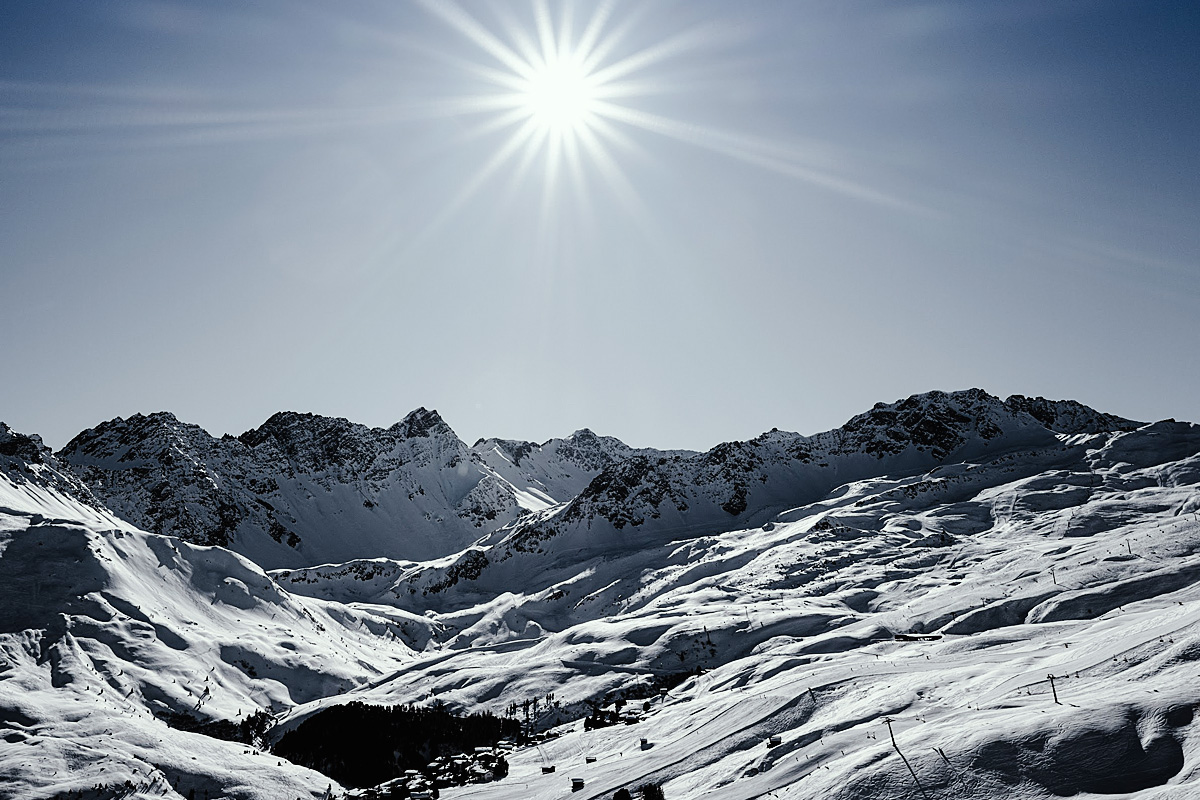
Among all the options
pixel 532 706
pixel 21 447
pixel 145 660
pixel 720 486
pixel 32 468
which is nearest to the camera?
pixel 532 706

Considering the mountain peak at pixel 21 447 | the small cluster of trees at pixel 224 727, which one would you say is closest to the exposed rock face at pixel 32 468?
the mountain peak at pixel 21 447

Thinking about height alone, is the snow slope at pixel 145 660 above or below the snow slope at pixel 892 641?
above

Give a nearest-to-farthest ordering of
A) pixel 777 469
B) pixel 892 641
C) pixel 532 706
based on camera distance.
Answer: pixel 892 641 → pixel 532 706 → pixel 777 469

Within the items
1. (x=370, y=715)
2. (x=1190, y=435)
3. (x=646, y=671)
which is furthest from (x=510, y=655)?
(x=1190, y=435)

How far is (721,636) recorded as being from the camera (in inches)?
2648

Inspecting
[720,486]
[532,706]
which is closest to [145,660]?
[532,706]

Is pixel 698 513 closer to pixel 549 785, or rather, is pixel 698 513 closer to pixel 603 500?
pixel 603 500

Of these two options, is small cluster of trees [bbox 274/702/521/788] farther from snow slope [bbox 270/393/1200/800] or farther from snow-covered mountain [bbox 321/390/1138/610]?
snow-covered mountain [bbox 321/390/1138/610]

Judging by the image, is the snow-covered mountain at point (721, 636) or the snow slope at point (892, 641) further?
the snow-covered mountain at point (721, 636)

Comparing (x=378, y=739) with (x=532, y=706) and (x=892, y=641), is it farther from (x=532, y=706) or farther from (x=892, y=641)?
(x=892, y=641)

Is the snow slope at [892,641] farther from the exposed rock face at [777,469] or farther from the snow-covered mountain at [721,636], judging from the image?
the exposed rock face at [777,469]

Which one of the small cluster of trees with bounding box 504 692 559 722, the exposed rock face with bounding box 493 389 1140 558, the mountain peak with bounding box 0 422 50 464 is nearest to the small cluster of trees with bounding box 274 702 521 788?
the small cluster of trees with bounding box 504 692 559 722

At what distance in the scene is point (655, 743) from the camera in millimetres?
28969

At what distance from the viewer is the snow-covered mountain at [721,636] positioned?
16906 millimetres
